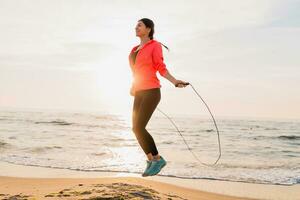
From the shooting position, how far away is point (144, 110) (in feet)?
18.3

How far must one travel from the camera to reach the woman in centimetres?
557

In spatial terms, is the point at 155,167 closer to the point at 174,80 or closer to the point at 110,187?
the point at 174,80

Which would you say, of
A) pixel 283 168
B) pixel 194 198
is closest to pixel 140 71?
pixel 194 198

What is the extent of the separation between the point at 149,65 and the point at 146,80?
208 mm

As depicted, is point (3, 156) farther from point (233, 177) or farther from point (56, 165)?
point (233, 177)

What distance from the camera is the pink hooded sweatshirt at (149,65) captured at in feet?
18.2

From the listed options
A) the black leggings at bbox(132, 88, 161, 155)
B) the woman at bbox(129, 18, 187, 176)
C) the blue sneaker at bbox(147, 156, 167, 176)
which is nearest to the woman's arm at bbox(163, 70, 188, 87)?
the woman at bbox(129, 18, 187, 176)

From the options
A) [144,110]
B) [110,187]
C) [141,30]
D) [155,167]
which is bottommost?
[110,187]

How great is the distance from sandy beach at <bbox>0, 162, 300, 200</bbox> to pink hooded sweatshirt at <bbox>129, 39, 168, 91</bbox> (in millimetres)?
3102

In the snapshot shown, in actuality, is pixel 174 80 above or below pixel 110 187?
above

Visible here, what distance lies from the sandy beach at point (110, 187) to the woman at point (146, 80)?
2504 millimetres

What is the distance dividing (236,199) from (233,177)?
4.85 metres

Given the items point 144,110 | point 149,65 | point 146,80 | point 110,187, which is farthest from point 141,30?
point 110,187

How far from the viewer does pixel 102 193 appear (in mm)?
8211
